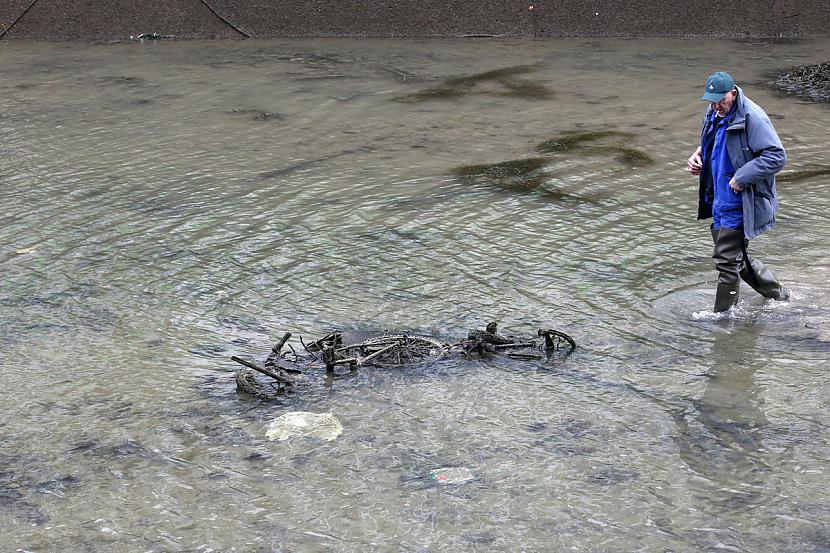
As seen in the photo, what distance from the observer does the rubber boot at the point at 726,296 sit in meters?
6.76

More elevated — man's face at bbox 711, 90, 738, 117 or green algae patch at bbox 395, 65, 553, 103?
man's face at bbox 711, 90, 738, 117

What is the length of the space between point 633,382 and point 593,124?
6679mm

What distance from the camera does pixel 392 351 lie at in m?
6.26

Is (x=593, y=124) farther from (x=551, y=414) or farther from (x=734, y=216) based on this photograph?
(x=551, y=414)

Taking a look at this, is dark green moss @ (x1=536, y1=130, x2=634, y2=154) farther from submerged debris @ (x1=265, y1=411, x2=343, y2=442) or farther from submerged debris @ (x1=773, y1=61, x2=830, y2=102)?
submerged debris @ (x1=265, y1=411, x2=343, y2=442)

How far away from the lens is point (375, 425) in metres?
5.50

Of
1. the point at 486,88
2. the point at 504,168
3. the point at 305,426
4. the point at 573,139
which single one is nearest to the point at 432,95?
the point at 486,88

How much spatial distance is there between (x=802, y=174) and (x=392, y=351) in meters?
5.63

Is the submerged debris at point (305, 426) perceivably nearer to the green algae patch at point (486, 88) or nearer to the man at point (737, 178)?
the man at point (737, 178)

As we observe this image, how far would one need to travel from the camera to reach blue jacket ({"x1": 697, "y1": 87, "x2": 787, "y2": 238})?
254 inches

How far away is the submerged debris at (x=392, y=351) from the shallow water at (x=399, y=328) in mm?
144

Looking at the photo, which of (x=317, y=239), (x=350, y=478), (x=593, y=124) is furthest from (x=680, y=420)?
(x=593, y=124)

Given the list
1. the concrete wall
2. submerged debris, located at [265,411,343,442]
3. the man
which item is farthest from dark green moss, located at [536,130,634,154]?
the concrete wall

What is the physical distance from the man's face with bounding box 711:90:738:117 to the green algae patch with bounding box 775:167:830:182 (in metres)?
3.49
